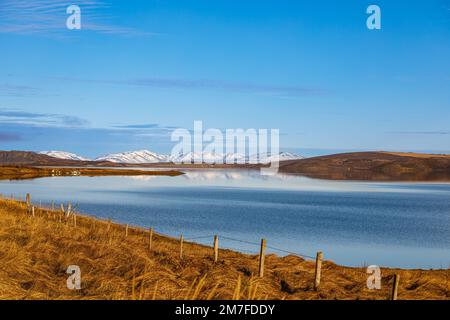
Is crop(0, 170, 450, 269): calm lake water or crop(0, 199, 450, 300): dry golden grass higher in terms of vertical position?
crop(0, 199, 450, 300): dry golden grass

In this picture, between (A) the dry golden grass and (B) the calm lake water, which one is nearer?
(A) the dry golden grass

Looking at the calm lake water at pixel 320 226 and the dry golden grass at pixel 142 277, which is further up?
the dry golden grass at pixel 142 277

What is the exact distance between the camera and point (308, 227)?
57594 mm

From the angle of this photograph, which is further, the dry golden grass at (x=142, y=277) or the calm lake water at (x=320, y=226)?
the calm lake water at (x=320, y=226)

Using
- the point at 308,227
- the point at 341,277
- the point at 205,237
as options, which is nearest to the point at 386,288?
the point at 341,277

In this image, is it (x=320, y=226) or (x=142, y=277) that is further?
(x=320, y=226)

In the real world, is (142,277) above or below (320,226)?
above
